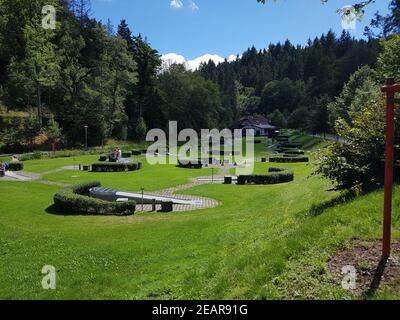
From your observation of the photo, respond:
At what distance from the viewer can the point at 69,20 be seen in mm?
87562

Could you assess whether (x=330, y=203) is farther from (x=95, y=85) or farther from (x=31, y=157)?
(x=95, y=85)

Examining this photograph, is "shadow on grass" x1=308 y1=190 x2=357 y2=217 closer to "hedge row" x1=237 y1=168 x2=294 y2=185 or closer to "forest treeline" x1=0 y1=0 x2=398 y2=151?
"hedge row" x1=237 y1=168 x2=294 y2=185

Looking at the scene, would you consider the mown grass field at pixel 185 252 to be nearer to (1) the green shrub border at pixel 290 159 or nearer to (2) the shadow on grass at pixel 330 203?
(2) the shadow on grass at pixel 330 203

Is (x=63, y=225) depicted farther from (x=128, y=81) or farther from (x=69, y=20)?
(x=69, y=20)

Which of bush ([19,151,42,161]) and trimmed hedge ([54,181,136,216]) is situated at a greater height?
bush ([19,151,42,161])

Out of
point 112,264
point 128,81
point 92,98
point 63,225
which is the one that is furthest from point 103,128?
point 112,264

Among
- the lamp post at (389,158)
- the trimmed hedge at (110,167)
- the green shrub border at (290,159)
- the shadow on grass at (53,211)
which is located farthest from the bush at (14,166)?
the lamp post at (389,158)

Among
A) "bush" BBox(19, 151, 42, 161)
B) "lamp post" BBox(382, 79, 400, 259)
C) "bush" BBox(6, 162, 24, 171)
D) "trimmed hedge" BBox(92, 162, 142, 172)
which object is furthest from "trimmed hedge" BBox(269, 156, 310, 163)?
"lamp post" BBox(382, 79, 400, 259)

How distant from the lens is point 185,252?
37.9 feet

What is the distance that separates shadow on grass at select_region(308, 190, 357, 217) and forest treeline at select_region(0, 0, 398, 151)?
2052 inches

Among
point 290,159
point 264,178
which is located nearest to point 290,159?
point 290,159

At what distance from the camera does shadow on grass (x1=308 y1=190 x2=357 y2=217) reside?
32.8ft

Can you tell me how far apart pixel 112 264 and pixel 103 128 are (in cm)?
6793

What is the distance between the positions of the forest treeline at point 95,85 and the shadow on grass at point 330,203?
52.1 metres
